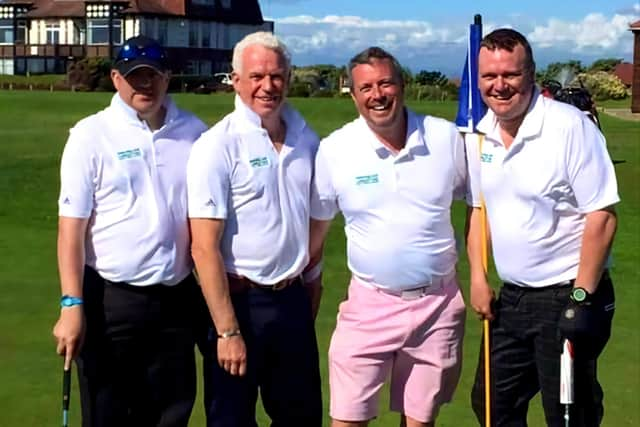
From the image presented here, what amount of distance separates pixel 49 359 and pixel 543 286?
149 inches

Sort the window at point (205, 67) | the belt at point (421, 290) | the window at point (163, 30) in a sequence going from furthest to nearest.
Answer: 1. the window at point (205, 67)
2. the window at point (163, 30)
3. the belt at point (421, 290)

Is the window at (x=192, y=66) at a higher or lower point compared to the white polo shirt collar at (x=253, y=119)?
lower

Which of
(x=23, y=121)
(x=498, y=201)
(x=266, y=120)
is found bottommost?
(x=23, y=121)

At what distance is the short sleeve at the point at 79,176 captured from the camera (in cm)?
430

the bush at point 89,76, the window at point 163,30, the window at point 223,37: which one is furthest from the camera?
the window at point 223,37

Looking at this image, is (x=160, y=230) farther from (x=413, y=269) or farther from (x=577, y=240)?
(x=577, y=240)

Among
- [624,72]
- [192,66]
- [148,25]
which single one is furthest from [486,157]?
[192,66]

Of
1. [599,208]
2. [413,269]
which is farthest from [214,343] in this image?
[599,208]

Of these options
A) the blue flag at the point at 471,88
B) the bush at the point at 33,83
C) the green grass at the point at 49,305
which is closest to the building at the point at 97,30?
the bush at the point at 33,83

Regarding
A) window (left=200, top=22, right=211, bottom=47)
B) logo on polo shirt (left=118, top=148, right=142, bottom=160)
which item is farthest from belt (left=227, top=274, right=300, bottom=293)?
window (left=200, top=22, right=211, bottom=47)

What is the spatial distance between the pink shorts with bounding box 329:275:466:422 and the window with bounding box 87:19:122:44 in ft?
225

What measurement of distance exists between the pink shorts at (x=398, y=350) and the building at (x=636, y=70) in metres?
37.9

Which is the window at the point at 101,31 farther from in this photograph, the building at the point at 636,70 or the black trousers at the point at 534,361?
the black trousers at the point at 534,361

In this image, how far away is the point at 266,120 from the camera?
14.5ft
